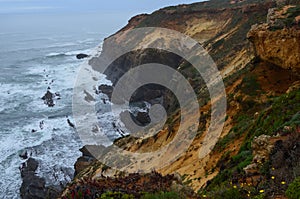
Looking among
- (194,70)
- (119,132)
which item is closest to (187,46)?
(194,70)

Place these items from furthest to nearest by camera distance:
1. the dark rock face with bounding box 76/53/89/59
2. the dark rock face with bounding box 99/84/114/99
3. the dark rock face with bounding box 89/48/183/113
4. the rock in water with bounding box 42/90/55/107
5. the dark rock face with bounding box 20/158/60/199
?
the dark rock face with bounding box 76/53/89/59 → the dark rock face with bounding box 99/84/114/99 → the rock in water with bounding box 42/90/55/107 → the dark rock face with bounding box 89/48/183/113 → the dark rock face with bounding box 20/158/60/199

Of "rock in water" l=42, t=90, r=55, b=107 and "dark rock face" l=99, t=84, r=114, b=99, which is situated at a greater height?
"dark rock face" l=99, t=84, r=114, b=99

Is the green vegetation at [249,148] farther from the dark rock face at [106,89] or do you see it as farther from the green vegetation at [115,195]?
the dark rock face at [106,89]

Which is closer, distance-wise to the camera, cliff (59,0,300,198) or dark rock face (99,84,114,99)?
cliff (59,0,300,198)

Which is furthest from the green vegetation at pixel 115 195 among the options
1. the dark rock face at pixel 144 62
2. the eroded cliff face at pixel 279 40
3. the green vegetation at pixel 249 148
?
the dark rock face at pixel 144 62

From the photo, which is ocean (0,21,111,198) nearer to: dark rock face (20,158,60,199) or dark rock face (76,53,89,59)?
dark rock face (20,158,60,199)

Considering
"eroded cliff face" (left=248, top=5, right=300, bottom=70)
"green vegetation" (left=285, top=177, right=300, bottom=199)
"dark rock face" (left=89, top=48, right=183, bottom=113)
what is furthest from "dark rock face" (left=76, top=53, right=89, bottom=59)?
"green vegetation" (left=285, top=177, right=300, bottom=199)
